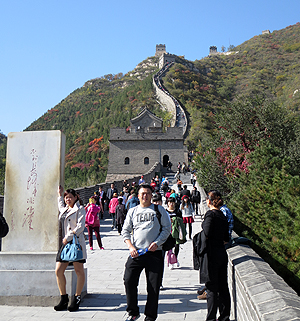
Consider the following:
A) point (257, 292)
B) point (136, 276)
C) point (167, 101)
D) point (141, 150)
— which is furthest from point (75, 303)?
point (167, 101)

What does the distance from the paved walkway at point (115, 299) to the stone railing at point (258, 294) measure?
75 cm

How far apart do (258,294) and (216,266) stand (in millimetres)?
1080

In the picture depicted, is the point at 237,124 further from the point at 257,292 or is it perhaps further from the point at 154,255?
the point at 257,292

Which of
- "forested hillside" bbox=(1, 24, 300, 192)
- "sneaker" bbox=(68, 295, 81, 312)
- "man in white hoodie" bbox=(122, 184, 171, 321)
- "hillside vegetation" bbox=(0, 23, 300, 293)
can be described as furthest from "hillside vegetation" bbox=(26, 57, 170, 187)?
"man in white hoodie" bbox=(122, 184, 171, 321)

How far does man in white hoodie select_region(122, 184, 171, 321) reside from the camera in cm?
392

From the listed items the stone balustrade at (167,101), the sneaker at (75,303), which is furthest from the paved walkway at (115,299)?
the stone balustrade at (167,101)

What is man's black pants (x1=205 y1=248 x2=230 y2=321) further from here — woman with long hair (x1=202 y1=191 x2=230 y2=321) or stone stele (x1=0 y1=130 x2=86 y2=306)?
stone stele (x1=0 y1=130 x2=86 y2=306)

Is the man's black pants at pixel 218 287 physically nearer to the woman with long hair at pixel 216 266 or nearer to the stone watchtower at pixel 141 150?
the woman with long hair at pixel 216 266

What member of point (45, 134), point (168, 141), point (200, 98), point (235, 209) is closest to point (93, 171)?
point (168, 141)

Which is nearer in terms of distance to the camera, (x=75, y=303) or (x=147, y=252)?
(x=147, y=252)

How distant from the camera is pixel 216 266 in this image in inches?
160

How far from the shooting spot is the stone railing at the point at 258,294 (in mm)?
2592

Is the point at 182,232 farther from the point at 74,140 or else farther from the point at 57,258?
the point at 74,140

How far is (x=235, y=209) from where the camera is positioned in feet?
36.8
